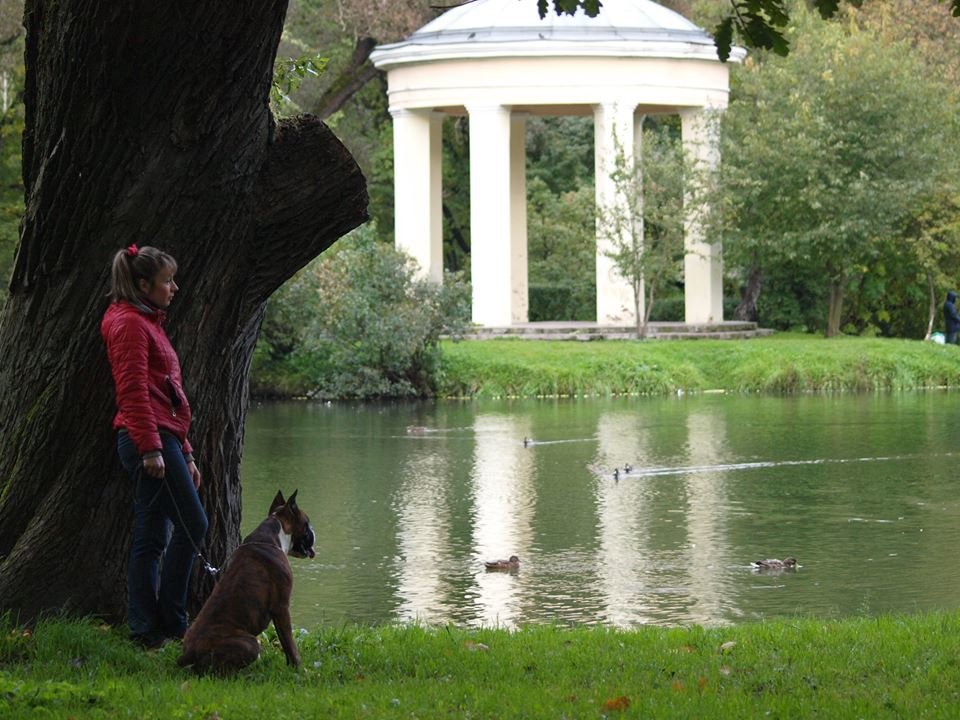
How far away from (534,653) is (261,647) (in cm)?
130

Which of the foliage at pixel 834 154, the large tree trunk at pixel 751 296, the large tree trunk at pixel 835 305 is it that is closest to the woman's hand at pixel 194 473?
the foliage at pixel 834 154

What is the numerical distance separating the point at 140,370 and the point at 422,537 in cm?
944

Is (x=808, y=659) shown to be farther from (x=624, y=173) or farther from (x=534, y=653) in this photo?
(x=624, y=173)

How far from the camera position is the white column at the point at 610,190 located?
4109cm

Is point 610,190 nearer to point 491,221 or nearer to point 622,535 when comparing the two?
point 491,221

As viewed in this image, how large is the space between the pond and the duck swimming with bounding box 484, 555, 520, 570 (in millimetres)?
131

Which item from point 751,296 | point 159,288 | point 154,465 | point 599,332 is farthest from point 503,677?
point 751,296

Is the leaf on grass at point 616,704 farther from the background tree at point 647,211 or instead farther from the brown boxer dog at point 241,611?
the background tree at point 647,211

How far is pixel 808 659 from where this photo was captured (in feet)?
27.6

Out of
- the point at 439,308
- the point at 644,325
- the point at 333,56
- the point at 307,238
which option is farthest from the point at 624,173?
the point at 307,238

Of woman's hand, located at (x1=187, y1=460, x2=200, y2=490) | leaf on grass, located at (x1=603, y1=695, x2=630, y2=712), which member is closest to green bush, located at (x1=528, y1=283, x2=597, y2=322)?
woman's hand, located at (x1=187, y1=460, x2=200, y2=490)

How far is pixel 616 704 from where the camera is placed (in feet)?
23.4

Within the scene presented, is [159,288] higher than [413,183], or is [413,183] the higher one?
[413,183]

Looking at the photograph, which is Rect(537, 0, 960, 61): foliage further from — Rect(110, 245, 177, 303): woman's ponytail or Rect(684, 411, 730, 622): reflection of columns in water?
Rect(684, 411, 730, 622): reflection of columns in water
